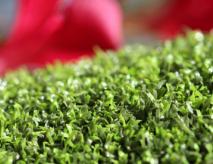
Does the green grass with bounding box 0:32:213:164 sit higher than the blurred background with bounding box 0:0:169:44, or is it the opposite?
the blurred background with bounding box 0:0:169:44

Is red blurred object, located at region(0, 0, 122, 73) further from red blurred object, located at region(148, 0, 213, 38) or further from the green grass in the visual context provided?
the green grass

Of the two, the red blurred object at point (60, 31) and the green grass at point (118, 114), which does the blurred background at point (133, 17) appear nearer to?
the red blurred object at point (60, 31)

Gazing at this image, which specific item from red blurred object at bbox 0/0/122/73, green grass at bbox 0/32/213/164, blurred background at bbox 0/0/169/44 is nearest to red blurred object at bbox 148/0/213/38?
blurred background at bbox 0/0/169/44

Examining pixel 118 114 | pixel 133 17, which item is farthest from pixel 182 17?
pixel 118 114

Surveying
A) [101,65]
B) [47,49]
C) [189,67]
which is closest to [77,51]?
[47,49]

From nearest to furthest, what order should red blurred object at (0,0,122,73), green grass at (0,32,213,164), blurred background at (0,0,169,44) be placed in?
green grass at (0,32,213,164) → red blurred object at (0,0,122,73) → blurred background at (0,0,169,44)

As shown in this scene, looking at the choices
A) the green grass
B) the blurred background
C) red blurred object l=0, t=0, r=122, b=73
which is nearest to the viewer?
the green grass

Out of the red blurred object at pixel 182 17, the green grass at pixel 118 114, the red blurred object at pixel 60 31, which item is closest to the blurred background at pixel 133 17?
the red blurred object at pixel 182 17
